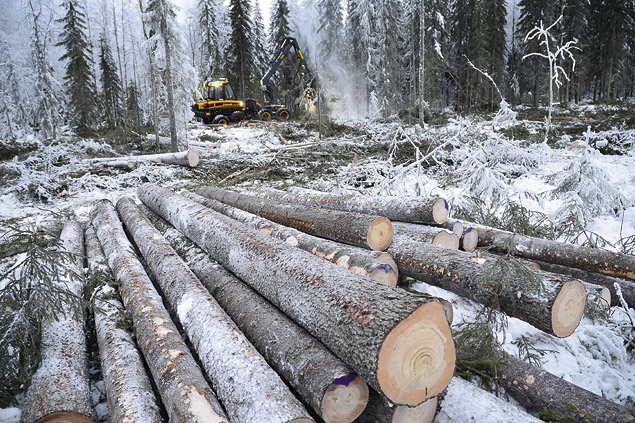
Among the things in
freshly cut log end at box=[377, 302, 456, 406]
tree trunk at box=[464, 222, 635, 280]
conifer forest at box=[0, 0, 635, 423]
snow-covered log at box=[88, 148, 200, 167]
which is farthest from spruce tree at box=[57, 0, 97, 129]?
freshly cut log end at box=[377, 302, 456, 406]

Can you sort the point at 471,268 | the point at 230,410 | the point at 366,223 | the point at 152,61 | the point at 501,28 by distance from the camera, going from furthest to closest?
the point at 501,28, the point at 152,61, the point at 366,223, the point at 471,268, the point at 230,410

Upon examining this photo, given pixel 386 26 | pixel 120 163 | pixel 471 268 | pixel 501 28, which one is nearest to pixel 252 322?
pixel 471 268

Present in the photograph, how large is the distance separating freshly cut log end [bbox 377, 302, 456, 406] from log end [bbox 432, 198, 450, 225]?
8.31 feet

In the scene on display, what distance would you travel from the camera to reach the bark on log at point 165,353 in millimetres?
1867

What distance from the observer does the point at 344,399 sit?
1902mm

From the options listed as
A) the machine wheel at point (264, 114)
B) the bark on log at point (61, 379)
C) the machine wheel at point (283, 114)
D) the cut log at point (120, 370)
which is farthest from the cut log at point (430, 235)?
the machine wheel at point (283, 114)

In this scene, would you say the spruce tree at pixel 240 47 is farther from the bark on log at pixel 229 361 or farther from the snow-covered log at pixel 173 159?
the bark on log at pixel 229 361

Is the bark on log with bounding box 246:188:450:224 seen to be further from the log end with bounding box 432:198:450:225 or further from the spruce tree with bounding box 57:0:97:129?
the spruce tree with bounding box 57:0:97:129

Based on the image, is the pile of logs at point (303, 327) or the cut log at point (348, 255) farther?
the cut log at point (348, 255)

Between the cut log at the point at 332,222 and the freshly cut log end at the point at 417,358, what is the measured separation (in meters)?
1.86

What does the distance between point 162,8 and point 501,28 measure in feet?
97.2

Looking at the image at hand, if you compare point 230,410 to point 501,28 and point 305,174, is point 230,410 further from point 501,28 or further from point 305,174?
point 501,28

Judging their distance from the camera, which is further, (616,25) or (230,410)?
(616,25)

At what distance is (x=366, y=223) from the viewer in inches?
146
